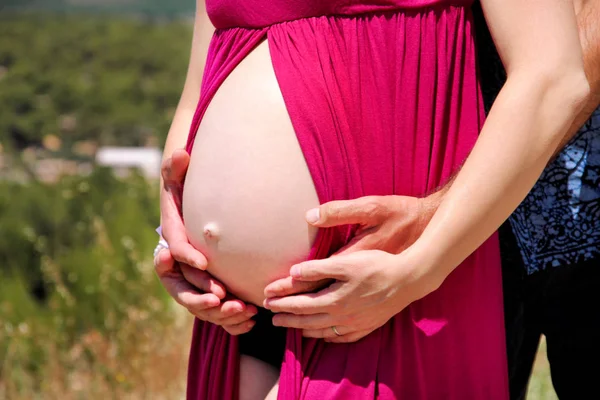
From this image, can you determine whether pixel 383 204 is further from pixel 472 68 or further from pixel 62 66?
pixel 62 66

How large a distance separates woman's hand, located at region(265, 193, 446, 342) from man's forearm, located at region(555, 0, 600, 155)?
0.35 meters

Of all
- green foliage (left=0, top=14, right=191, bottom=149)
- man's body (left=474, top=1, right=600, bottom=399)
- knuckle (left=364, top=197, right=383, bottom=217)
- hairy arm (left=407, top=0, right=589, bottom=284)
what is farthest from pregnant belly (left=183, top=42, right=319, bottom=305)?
green foliage (left=0, top=14, right=191, bottom=149)

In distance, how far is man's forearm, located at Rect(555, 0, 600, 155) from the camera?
147cm

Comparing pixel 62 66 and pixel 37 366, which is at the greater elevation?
pixel 62 66

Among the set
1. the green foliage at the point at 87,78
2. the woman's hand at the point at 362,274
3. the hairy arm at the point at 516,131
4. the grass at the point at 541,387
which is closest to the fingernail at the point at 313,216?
the woman's hand at the point at 362,274

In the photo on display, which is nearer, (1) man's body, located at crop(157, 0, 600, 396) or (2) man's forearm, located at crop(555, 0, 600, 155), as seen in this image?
(1) man's body, located at crop(157, 0, 600, 396)

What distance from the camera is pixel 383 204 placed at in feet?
4.33

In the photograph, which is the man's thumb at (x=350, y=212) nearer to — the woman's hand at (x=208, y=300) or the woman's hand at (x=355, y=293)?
the woman's hand at (x=355, y=293)

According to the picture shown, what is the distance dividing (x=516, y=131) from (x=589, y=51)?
320mm

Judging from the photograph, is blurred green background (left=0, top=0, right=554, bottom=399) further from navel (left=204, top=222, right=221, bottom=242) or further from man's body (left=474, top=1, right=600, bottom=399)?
navel (left=204, top=222, right=221, bottom=242)

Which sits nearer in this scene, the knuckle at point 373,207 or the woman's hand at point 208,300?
the knuckle at point 373,207

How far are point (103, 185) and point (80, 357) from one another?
202cm

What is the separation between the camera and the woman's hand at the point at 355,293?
128 cm

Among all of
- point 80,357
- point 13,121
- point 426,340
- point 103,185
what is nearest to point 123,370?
point 80,357
